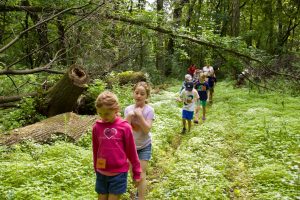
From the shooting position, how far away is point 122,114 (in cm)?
1226

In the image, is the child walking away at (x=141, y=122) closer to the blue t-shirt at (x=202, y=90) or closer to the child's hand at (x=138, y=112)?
the child's hand at (x=138, y=112)

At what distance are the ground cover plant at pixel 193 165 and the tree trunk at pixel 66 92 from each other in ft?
6.31

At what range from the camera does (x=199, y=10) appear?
122ft

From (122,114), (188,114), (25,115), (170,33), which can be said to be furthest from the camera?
(170,33)

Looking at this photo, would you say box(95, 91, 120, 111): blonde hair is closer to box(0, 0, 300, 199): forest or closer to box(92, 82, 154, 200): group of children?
box(92, 82, 154, 200): group of children

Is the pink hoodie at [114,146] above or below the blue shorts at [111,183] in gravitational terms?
above

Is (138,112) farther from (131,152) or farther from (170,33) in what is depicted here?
(170,33)

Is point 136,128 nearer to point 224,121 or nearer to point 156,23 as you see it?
point 224,121

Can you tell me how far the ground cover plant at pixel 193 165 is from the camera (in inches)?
242

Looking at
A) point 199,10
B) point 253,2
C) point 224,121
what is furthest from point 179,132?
point 253,2

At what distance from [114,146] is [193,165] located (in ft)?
12.9

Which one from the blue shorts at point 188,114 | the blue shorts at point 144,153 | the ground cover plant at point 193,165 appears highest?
the blue shorts at point 144,153

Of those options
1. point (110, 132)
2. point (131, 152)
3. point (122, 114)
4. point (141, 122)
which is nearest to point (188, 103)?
point (122, 114)

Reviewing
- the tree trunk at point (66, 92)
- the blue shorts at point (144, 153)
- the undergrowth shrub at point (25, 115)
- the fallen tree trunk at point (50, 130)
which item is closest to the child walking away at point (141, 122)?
the blue shorts at point (144, 153)
